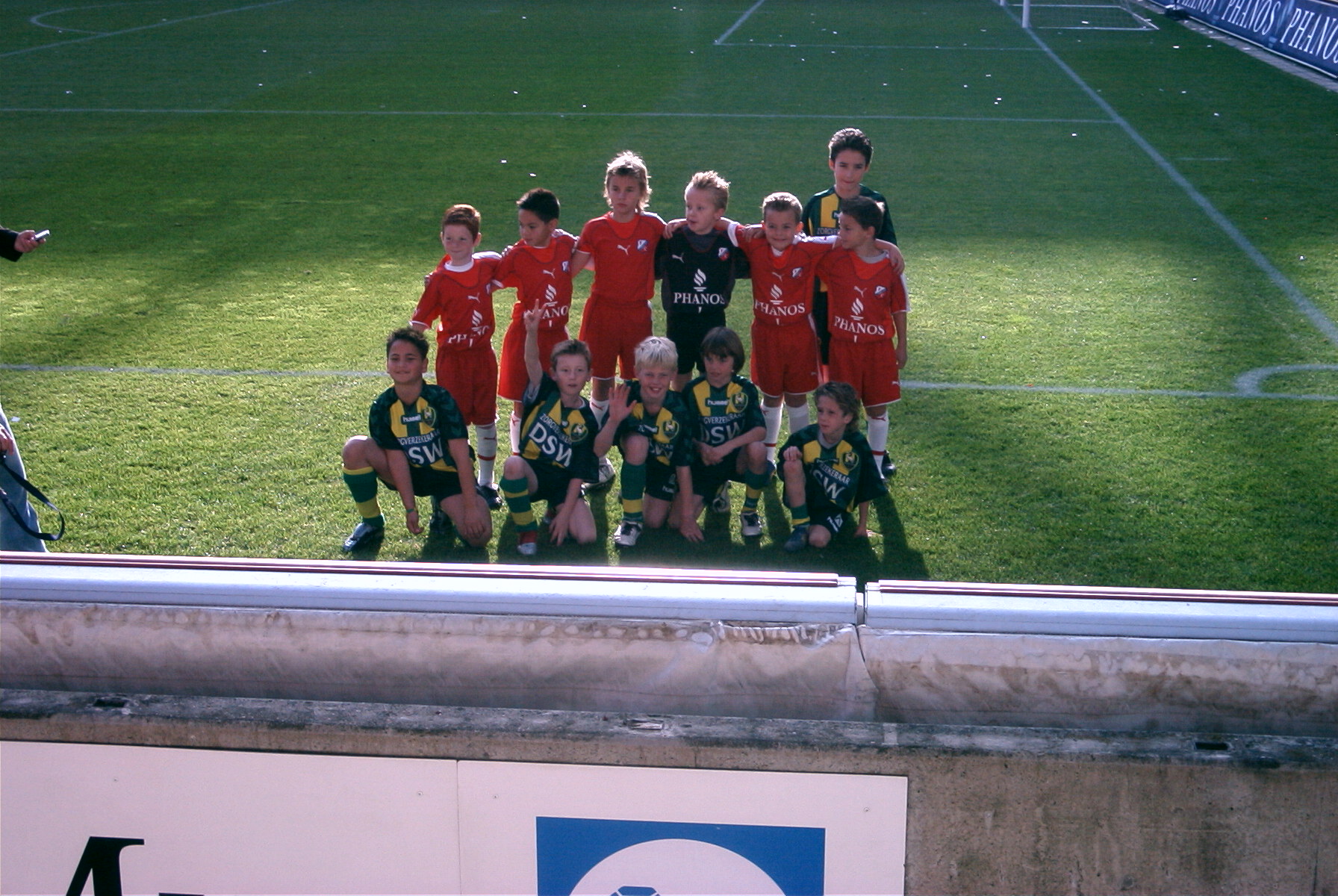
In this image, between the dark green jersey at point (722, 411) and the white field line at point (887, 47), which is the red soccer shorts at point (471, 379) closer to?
the dark green jersey at point (722, 411)

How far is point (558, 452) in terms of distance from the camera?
4.48 m

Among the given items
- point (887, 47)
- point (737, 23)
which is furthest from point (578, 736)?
point (737, 23)

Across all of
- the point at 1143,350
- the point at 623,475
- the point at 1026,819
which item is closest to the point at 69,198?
the point at 623,475

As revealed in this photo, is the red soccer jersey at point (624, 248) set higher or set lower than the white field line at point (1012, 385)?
higher

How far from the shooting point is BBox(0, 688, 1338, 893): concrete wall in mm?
2074

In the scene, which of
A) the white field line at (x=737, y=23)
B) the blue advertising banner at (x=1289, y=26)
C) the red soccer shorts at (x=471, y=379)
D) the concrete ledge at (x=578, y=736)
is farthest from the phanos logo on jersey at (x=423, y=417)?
the white field line at (x=737, y=23)

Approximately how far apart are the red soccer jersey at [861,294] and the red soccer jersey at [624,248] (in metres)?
0.72

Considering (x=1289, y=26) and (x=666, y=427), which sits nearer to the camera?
(x=666, y=427)

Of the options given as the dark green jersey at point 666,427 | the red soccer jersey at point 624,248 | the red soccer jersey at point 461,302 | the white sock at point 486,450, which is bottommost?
the white sock at point 486,450

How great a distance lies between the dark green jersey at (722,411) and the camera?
4527 mm

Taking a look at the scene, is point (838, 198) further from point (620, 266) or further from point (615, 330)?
point (615, 330)

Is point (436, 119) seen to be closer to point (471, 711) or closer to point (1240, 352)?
point (1240, 352)

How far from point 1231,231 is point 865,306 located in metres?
5.55

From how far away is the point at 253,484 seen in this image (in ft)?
16.2
